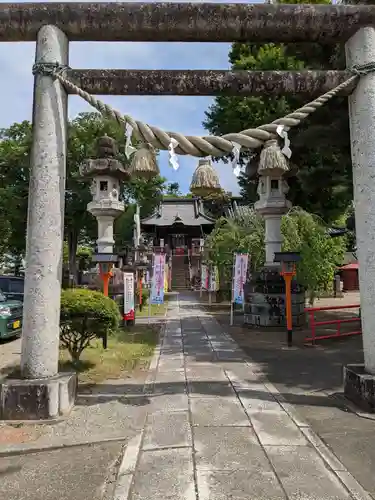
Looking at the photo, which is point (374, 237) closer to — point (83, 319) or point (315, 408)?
point (315, 408)

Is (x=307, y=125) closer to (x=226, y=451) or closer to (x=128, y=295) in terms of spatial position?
(x=128, y=295)

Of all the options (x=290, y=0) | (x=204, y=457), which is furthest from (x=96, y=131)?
(x=204, y=457)

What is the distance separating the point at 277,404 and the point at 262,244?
12865 millimetres

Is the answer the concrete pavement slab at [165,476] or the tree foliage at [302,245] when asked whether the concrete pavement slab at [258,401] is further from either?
the tree foliage at [302,245]

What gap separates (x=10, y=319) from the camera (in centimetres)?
1126

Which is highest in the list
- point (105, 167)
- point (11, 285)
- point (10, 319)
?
point (105, 167)

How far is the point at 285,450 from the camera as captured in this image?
Result: 387cm

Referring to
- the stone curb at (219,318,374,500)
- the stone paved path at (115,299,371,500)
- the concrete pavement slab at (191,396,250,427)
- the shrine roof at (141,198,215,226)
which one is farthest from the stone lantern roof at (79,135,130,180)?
the shrine roof at (141,198,215,226)

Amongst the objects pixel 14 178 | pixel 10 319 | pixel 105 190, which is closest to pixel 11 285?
pixel 10 319

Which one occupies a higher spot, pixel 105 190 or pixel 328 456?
pixel 105 190

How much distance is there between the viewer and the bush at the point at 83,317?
22.6 ft

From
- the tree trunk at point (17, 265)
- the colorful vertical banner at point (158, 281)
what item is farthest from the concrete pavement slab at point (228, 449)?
the tree trunk at point (17, 265)

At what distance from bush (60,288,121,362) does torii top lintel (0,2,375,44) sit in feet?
13.7

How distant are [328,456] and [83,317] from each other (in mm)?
4621
